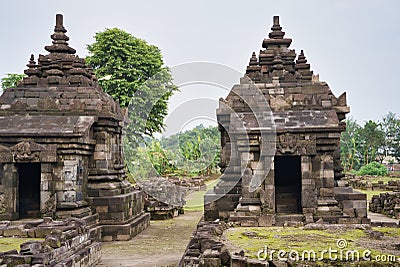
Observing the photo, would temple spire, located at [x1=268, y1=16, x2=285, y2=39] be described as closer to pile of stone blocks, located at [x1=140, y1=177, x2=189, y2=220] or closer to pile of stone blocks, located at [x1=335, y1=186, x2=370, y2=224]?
pile of stone blocks, located at [x1=335, y1=186, x2=370, y2=224]

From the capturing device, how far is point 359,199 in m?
10.5

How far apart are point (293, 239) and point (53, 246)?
3813 mm

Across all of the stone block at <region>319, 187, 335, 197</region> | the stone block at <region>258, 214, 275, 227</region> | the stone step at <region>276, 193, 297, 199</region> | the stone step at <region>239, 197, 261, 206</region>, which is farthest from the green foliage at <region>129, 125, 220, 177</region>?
the stone block at <region>258, 214, 275, 227</region>

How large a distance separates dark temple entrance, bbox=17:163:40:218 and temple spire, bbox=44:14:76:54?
130 inches

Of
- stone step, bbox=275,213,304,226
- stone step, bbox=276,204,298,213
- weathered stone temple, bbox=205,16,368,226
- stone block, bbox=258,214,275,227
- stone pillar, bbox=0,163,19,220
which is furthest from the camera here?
stone step, bbox=276,204,298,213

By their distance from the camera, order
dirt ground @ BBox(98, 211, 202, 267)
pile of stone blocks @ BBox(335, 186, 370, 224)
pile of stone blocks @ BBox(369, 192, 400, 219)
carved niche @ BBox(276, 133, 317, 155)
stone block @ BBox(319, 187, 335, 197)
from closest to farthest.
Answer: dirt ground @ BBox(98, 211, 202, 267) < carved niche @ BBox(276, 133, 317, 155) < stone block @ BBox(319, 187, 335, 197) < pile of stone blocks @ BBox(335, 186, 370, 224) < pile of stone blocks @ BBox(369, 192, 400, 219)

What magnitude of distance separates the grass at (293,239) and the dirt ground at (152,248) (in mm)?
1764

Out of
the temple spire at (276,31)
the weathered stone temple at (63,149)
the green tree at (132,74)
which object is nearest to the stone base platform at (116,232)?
the weathered stone temple at (63,149)

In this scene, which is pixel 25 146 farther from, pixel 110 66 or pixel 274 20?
pixel 110 66

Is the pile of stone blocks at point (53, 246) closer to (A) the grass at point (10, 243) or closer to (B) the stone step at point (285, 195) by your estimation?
(A) the grass at point (10, 243)

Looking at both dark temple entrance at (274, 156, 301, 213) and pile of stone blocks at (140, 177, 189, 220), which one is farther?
pile of stone blocks at (140, 177, 189, 220)

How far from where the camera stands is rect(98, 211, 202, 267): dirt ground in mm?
9273

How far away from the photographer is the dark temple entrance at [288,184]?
1127 centimetres

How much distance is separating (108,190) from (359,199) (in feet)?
20.0
